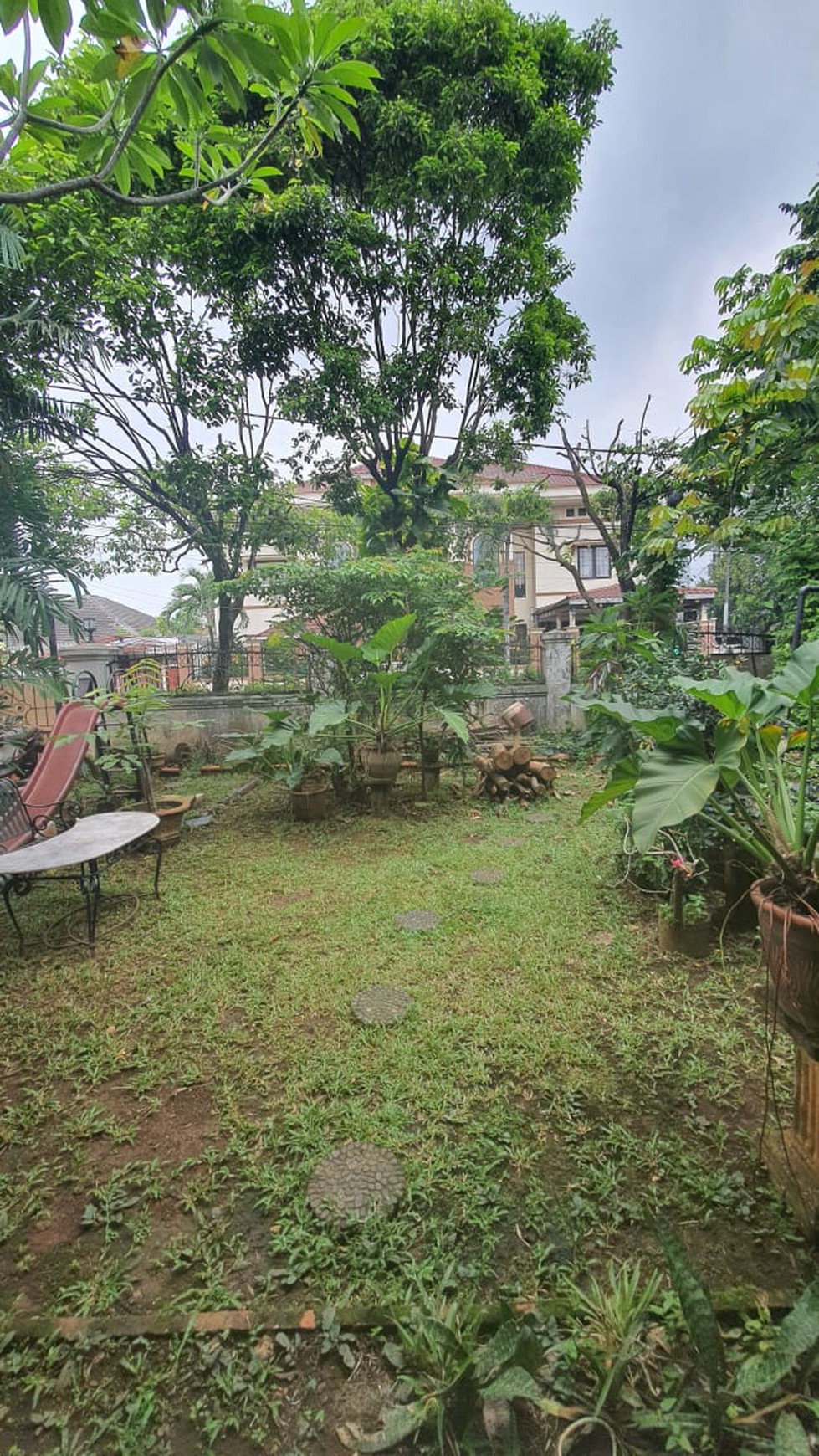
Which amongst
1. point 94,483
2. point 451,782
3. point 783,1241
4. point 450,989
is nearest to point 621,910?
point 450,989

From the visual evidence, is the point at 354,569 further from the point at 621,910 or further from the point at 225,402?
the point at 225,402

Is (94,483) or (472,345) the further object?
(94,483)

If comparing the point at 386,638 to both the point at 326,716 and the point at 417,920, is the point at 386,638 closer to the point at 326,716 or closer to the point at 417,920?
the point at 326,716

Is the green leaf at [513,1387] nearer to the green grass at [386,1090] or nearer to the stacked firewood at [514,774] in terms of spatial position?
the green grass at [386,1090]

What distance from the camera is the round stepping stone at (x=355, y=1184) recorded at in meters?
1.36

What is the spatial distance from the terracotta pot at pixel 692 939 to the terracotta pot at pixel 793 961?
1.25 m

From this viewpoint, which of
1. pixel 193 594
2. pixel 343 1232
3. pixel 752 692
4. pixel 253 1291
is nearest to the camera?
pixel 253 1291

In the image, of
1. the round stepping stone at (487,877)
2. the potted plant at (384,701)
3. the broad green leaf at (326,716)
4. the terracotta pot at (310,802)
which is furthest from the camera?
the terracotta pot at (310,802)

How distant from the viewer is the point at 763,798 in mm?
1503

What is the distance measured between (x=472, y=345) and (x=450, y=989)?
7.30m

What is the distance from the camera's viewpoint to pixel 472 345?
672cm

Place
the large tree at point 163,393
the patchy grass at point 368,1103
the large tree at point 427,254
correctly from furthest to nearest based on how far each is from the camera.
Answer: the large tree at point 163,393 < the large tree at point 427,254 < the patchy grass at point 368,1103

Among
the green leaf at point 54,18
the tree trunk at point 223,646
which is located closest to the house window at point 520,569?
the tree trunk at point 223,646

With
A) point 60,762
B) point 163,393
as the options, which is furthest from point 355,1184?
point 163,393
